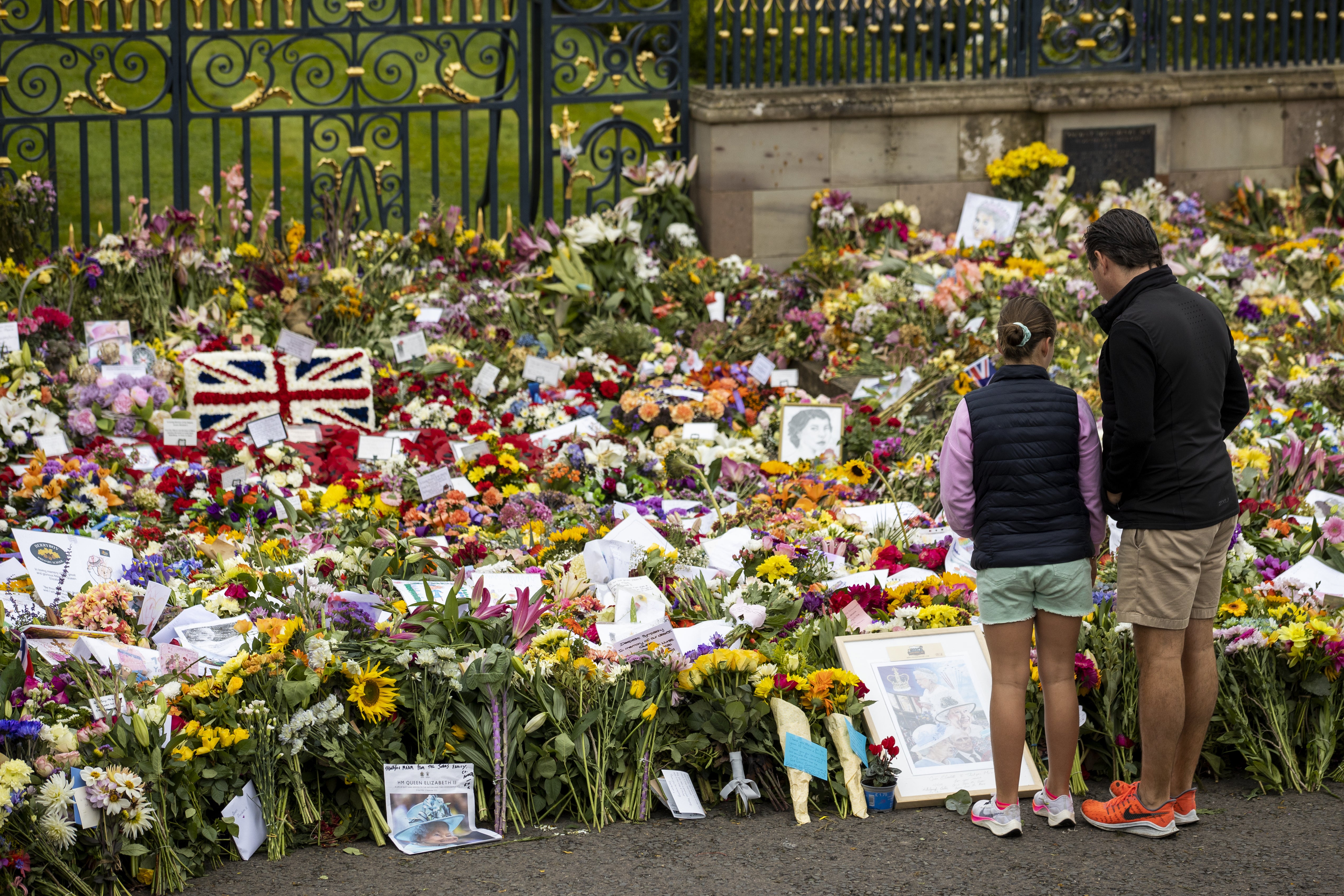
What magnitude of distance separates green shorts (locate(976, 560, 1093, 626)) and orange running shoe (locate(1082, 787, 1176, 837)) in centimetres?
60

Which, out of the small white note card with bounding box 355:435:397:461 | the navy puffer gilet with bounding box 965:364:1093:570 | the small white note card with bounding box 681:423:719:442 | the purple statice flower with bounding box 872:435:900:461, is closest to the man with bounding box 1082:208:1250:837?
the navy puffer gilet with bounding box 965:364:1093:570

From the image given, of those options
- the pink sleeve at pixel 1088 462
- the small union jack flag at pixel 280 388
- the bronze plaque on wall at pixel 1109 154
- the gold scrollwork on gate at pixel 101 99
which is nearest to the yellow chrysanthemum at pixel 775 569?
the pink sleeve at pixel 1088 462

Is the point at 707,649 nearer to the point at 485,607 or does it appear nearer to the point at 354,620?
the point at 485,607

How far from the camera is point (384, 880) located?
343 cm

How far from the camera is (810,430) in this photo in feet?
20.9

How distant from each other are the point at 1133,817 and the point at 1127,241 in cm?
159

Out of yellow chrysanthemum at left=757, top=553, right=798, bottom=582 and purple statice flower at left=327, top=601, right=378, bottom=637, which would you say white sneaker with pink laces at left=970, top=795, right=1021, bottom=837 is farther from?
purple statice flower at left=327, top=601, right=378, bottom=637

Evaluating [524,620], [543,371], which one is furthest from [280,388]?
[524,620]

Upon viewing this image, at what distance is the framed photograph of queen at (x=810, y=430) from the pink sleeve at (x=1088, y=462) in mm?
2854

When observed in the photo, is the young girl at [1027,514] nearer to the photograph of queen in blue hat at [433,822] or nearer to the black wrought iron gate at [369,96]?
the photograph of queen in blue hat at [433,822]

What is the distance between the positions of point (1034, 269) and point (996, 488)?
4.98 m

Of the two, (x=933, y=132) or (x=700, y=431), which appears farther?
(x=933, y=132)

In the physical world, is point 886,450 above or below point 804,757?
above

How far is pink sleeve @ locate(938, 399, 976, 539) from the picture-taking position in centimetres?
354
